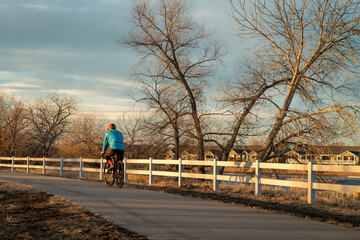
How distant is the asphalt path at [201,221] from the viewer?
6.98 m

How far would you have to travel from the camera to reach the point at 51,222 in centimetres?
829

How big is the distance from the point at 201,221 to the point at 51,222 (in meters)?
2.92

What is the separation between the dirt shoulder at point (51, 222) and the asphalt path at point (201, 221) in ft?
1.03

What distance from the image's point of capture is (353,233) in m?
7.32

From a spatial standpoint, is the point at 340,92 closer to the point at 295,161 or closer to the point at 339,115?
the point at 339,115

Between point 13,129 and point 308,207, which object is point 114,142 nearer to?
point 308,207

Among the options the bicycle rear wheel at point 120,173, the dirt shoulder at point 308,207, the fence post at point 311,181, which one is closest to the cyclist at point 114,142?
the bicycle rear wheel at point 120,173

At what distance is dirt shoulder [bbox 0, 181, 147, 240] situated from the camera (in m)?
7.07

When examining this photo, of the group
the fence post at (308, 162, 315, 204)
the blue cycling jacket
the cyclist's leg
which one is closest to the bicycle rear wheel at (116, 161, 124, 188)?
the cyclist's leg

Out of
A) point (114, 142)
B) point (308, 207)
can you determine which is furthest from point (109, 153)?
point (308, 207)

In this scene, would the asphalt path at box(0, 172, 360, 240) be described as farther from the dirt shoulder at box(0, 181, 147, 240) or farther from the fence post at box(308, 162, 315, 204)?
the fence post at box(308, 162, 315, 204)

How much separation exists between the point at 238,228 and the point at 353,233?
1.96 m

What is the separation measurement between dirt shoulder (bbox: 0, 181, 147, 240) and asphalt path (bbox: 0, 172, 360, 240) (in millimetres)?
315

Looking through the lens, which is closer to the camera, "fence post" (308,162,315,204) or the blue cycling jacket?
"fence post" (308,162,315,204)
